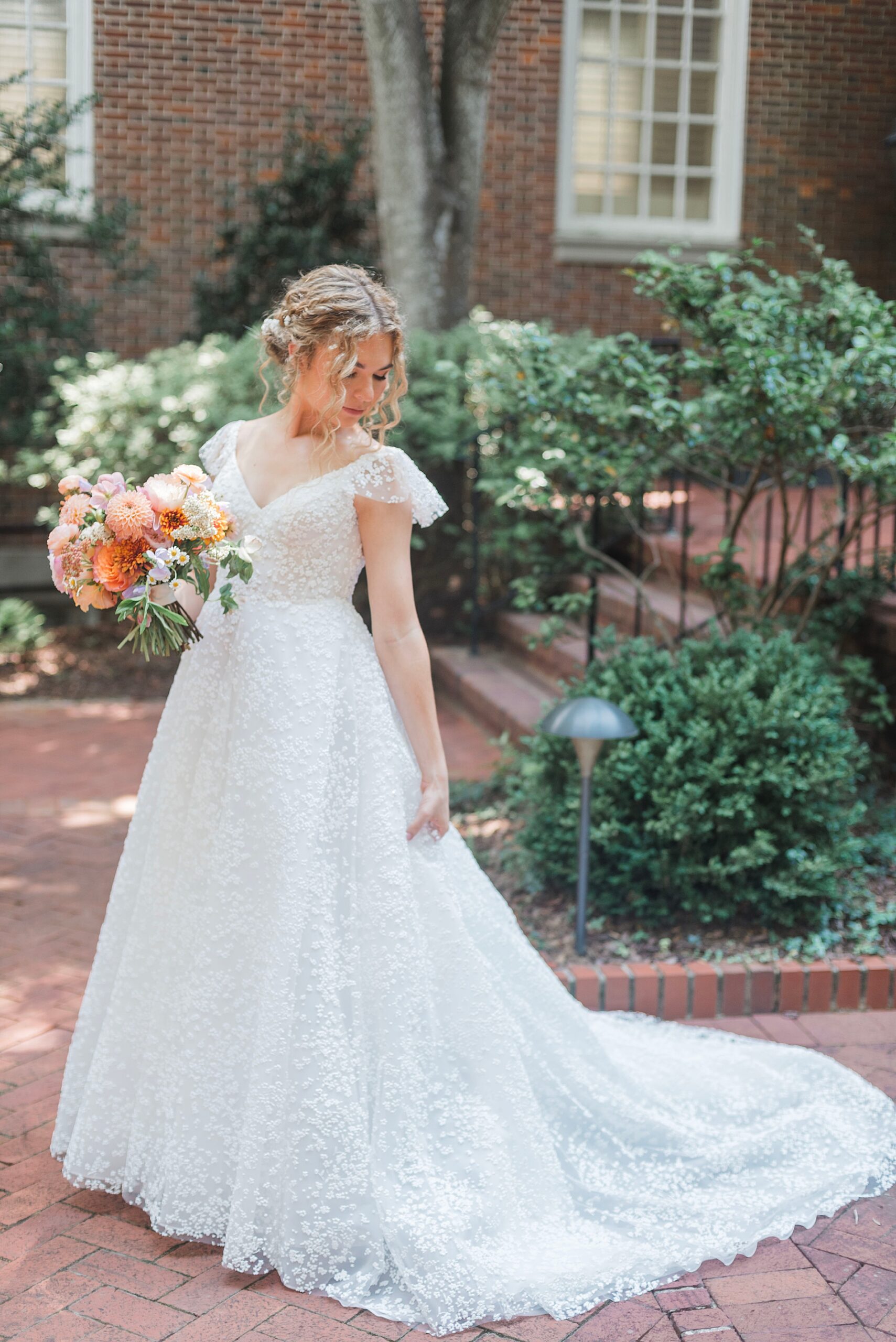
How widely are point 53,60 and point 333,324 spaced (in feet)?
27.3

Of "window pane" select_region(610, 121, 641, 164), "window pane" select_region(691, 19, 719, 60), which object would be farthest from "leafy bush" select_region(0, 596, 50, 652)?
"window pane" select_region(691, 19, 719, 60)

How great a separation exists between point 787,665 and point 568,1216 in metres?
2.06

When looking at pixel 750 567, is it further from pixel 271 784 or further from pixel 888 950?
pixel 271 784

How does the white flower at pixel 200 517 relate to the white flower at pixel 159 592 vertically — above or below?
above

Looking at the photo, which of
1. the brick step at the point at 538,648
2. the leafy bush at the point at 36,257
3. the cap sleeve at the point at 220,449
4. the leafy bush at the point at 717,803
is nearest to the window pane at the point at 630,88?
the leafy bush at the point at 36,257

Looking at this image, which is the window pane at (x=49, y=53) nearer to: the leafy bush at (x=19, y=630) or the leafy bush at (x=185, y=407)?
the leafy bush at (x=185, y=407)

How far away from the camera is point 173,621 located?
2.28 m

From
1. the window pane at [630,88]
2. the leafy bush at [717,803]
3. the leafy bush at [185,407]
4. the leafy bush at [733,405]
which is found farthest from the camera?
the window pane at [630,88]

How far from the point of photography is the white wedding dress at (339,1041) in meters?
2.27

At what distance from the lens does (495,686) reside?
20.3 ft

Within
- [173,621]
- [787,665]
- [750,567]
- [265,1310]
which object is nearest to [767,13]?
[750,567]

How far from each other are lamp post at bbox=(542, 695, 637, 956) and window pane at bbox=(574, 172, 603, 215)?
7.70 metres

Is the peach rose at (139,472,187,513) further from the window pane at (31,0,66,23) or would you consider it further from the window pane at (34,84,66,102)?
the window pane at (31,0,66,23)

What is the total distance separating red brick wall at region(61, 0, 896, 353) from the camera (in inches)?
357
